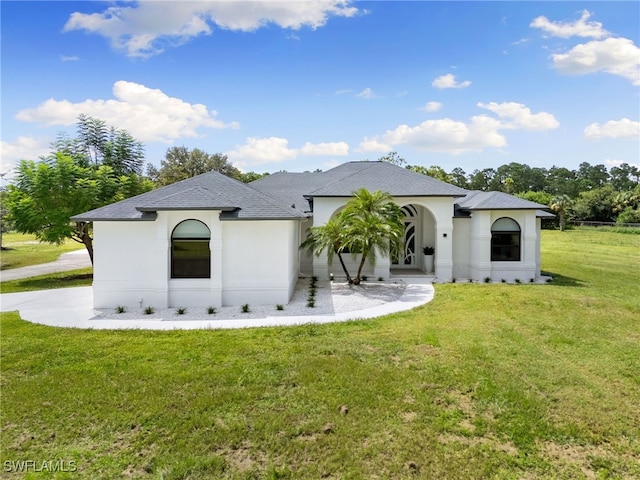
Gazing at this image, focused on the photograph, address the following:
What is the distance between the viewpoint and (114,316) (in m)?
11.7

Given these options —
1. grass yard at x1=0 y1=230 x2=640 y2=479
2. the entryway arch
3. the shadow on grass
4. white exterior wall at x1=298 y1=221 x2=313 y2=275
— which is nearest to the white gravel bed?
grass yard at x1=0 y1=230 x2=640 y2=479

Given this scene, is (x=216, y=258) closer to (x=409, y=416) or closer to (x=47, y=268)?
(x=409, y=416)

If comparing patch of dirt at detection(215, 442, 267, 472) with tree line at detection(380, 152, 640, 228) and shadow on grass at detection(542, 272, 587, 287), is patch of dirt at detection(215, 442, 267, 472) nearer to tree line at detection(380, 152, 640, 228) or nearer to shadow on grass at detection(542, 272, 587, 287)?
shadow on grass at detection(542, 272, 587, 287)

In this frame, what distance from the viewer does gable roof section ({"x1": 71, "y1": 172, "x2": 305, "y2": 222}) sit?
40.2 ft

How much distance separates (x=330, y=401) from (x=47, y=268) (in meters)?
27.8

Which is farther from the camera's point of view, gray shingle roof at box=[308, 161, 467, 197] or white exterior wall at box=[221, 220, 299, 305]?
gray shingle roof at box=[308, 161, 467, 197]

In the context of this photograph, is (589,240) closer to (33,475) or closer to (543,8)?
(543,8)

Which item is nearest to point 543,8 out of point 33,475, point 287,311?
point 287,311

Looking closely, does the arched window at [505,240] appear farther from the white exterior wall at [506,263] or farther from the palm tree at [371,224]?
the palm tree at [371,224]

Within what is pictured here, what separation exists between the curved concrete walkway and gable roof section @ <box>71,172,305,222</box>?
11.0 ft

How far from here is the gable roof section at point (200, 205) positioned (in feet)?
40.2

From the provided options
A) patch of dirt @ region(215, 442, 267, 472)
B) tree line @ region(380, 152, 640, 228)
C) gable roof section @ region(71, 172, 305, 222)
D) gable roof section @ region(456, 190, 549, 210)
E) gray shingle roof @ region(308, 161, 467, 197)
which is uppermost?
tree line @ region(380, 152, 640, 228)

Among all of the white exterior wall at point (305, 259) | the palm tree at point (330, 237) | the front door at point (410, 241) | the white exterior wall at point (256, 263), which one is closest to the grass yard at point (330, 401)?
the white exterior wall at point (256, 263)

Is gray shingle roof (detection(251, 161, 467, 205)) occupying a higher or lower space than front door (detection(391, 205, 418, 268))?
higher
